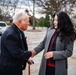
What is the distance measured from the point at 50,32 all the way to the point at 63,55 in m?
0.44

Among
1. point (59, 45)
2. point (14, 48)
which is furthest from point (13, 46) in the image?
point (59, 45)

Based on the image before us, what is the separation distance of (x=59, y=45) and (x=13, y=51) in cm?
79

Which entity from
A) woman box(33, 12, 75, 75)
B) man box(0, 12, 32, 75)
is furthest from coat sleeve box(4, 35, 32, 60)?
woman box(33, 12, 75, 75)

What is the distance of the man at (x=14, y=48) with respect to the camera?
392 centimetres

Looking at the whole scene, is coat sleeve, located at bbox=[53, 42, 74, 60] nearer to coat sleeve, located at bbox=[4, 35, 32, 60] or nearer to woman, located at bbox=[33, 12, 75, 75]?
woman, located at bbox=[33, 12, 75, 75]

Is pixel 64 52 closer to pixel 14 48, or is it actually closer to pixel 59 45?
pixel 59 45

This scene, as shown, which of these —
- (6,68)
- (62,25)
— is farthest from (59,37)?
(6,68)

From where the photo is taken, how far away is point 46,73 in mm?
4457

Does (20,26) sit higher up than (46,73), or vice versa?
(20,26)

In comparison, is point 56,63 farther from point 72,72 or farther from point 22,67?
point 72,72

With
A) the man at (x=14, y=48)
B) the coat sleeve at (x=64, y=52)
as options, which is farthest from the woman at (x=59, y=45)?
the man at (x=14, y=48)

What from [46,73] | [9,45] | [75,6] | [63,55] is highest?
[9,45]

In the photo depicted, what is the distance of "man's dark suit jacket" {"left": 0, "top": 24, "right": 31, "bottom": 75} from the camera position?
392 centimetres

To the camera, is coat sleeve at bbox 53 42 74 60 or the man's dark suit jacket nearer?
the man's dark suit jacket
